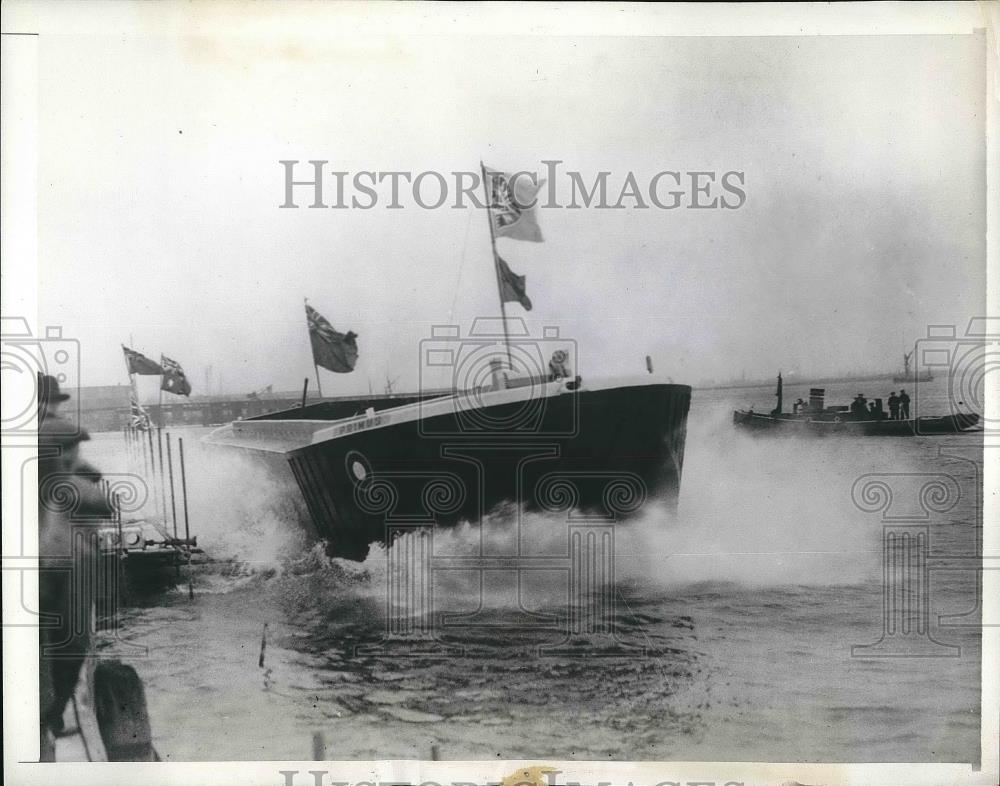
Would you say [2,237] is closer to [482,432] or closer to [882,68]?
[482,432]

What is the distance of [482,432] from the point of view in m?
2.49

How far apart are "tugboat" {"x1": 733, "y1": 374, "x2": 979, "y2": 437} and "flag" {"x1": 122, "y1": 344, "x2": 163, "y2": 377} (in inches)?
80.3

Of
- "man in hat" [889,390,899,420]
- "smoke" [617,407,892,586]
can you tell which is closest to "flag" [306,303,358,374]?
"smoke" [617,407,892,586]

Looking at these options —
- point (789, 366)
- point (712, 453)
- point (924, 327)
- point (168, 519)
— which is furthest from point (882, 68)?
point (168, 519)

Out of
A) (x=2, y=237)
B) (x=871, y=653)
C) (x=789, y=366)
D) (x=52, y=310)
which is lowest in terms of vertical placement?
(x=871, y=653)

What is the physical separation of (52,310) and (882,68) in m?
3.06

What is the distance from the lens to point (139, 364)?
8.14 ft

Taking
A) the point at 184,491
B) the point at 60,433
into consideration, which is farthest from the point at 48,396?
the point at 184,491

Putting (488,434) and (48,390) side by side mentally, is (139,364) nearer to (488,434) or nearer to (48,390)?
(48,390)

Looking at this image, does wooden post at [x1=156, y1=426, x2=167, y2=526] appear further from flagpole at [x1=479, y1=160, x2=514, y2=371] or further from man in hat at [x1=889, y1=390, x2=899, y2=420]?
man in hat at [x1=889, y1=390, x2=899, y2=420]

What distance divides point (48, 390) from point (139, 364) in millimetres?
351

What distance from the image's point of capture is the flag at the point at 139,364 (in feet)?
8.11

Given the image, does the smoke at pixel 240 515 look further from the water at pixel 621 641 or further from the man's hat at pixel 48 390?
the man's hat at pixel 48 390

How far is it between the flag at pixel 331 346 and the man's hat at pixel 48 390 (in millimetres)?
910
